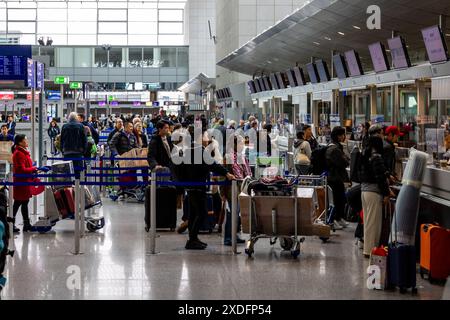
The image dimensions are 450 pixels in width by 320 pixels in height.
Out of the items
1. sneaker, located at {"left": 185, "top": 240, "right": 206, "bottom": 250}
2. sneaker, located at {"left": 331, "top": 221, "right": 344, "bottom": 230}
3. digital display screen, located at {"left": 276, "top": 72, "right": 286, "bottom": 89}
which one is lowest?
sneaker, located at {"left": 185, "top": 240, "right": 206, "bottom": 250}

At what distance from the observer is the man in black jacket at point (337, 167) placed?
1373 cm

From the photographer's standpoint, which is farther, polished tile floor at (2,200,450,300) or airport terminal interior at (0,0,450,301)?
airport terminal interior at (0,0,450,301)

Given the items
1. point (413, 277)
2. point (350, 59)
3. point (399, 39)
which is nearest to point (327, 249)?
point (413, 277)

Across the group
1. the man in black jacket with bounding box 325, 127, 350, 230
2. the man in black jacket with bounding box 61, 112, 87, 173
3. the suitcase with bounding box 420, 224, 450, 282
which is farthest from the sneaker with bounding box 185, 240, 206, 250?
the man in black jacket with bounding box 61, 112, 87, 173

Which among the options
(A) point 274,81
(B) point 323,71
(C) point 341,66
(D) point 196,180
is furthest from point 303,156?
(A) point 274,81

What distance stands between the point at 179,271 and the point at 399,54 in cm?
902

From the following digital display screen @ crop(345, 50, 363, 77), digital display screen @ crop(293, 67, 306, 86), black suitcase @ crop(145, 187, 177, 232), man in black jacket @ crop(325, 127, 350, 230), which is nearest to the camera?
man in black jacket @ crop(325, 127, 350, 230)

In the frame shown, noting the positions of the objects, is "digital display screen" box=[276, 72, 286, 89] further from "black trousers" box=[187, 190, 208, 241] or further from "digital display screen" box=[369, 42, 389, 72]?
"black trousers" box=[187, 190, 208, 241]

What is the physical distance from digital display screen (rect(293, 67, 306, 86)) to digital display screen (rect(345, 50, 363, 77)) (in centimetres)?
894

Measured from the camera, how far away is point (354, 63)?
22.6 metres

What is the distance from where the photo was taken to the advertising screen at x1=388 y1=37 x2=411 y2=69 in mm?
17453

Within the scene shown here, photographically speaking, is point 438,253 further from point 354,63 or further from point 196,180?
point 354,63

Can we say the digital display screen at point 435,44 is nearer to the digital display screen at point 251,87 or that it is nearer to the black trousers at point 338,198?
the black trousers at point 338,198

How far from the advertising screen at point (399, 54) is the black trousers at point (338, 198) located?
4.26 metres
